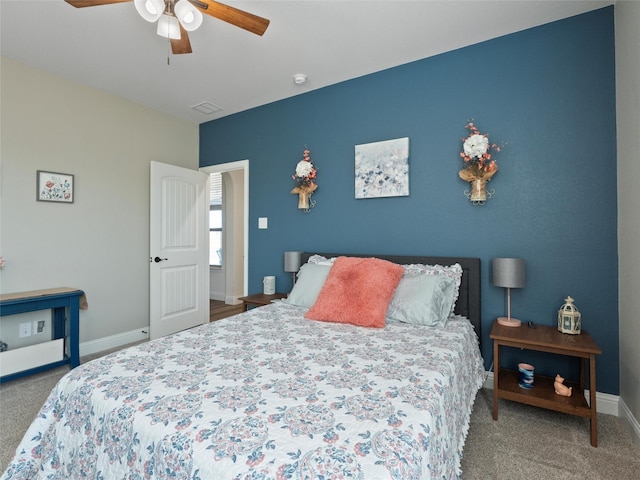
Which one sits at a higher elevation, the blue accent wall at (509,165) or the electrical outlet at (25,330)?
the blue accent wall at (509,165)

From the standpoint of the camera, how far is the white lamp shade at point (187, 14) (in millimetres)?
1635

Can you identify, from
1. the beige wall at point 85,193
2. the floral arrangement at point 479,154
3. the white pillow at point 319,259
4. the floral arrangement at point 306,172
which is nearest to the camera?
the floral arrangement at point 479,154

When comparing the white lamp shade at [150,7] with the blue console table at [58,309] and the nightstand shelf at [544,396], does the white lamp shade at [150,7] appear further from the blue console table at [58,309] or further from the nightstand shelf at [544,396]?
the nightstand shelf at [544,396]

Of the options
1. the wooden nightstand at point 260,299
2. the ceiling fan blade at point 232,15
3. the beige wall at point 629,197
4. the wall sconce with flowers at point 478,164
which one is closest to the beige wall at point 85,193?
the wooden nightstand at point 260,299

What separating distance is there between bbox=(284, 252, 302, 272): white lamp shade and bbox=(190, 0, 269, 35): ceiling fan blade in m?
1.94

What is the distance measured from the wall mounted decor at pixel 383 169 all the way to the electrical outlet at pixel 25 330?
326 centimetres

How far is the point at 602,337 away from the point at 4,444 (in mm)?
3788

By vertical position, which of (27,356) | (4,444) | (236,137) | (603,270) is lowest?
(4,444)

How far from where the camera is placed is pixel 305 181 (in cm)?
323

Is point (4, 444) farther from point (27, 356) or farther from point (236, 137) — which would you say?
point (236, 137)

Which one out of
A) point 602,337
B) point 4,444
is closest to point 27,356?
point 4,444

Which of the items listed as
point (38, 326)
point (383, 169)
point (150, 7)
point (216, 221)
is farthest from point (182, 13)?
point (216, 221)

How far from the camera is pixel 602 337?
83.7 inches

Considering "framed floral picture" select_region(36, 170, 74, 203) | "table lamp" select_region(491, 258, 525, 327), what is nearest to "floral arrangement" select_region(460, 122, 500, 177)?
"table lamp" select_region(491, 258, 525, 327)
